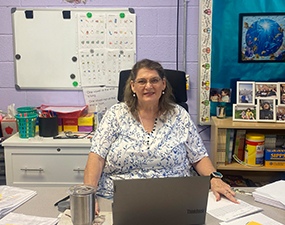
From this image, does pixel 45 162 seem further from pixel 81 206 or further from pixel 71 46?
pixel 81 206

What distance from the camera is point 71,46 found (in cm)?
268

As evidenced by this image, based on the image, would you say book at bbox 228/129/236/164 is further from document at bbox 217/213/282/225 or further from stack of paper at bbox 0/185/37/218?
stack of paper at bbox 0/185/37/218

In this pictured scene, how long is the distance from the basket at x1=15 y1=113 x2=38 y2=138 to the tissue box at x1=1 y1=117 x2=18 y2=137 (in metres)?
0.19

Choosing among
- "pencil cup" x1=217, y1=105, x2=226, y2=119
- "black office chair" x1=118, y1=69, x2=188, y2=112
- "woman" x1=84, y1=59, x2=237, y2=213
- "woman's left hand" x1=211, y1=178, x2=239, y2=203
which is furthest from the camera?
"pencil cup" x1=217, y1=105, x2=226, y2=119

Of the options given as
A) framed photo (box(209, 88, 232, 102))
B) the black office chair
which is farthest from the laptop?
framed photo (box(209, 88, 232, 102))

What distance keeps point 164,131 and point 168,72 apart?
44 cm

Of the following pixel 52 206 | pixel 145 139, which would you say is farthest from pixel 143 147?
pixel 52 206

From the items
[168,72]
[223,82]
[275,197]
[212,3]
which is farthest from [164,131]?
[212,3]

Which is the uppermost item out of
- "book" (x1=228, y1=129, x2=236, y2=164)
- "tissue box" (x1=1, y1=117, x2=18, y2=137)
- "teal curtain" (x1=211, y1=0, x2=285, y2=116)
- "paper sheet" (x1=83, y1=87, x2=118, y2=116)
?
"teal curtain" (x1=211, y1=0, x2=285, y2=116)

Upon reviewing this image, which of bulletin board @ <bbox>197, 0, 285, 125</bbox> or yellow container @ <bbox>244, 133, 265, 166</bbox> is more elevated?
bulletin board @ <bbox>197, 0, 285, 125</bbox>

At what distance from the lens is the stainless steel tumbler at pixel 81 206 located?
42.8 inches

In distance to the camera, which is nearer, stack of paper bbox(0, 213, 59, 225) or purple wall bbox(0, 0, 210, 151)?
stack of paper bbox(0, 213, 59, 225)

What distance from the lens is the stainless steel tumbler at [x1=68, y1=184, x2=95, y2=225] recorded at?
1087mm

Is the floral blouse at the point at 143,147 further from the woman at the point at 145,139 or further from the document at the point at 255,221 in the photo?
the document at the point at 255,221
